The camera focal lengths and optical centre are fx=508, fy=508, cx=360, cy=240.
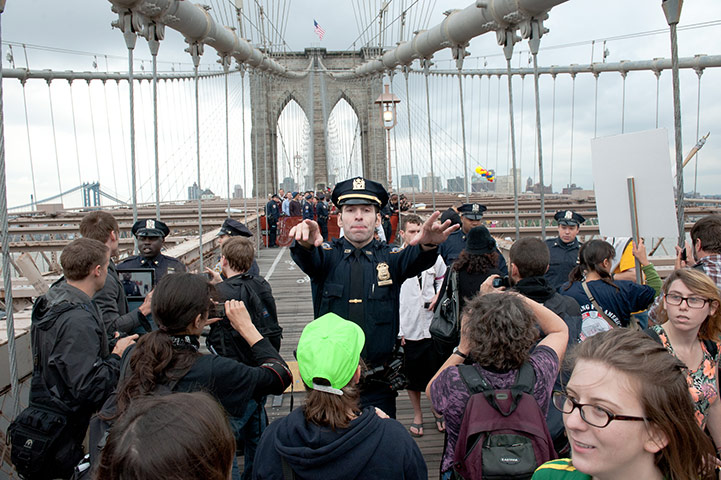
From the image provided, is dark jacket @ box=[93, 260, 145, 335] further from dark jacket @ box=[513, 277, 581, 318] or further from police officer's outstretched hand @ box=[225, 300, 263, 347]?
dark jacket @ box=[513, 277, 581, 318]

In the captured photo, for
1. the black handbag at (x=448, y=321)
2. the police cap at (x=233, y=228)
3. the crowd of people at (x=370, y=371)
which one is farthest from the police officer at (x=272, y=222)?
the black handbag at (x=448, y=321)

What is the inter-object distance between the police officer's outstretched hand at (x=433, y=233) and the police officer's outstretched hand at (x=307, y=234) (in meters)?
0.46

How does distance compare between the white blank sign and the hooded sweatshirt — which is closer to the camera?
the hooded sweatshirt

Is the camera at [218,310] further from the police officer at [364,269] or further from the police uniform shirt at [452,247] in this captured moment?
the police uniform shirt at [452,247]

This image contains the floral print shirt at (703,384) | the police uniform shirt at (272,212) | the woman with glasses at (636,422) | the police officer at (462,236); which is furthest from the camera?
the police uniform shirt at (272,212)

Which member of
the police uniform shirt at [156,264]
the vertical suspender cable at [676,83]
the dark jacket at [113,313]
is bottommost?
the dark jacket at [113,313]

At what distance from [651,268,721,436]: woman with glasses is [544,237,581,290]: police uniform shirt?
2.50 meters

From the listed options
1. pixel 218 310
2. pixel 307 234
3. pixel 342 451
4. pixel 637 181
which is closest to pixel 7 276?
pixel 218 310

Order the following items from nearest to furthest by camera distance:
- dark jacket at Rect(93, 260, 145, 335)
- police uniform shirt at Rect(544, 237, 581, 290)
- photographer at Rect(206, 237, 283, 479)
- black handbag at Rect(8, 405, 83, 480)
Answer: black handbag at Rect(8, 405, 83, 480)
photographer at Rect(206, 237, 283, 479)
dark jacket at Rect(93, 260, 145, 335)
police uniform shirt at Rect(544, 237, 581, 290)

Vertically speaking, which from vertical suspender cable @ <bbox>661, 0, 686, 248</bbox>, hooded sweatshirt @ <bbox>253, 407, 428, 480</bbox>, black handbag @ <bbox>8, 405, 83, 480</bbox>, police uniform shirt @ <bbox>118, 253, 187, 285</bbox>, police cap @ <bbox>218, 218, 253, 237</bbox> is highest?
vertical suspender cable @ <bbox>661, 0, 686, 248</bbox>

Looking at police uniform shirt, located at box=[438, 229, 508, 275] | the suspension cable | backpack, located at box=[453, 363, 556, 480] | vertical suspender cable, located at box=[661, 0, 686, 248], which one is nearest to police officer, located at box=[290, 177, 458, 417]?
backpack, located at box=[453, 363, 556, 480]

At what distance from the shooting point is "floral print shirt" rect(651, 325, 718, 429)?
6.19ft

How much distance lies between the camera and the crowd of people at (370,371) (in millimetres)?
1034

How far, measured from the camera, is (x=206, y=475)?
94 cm
